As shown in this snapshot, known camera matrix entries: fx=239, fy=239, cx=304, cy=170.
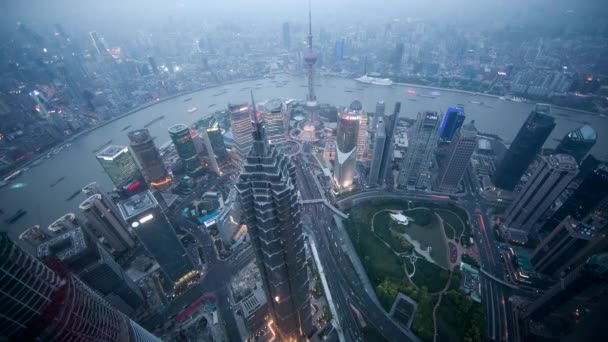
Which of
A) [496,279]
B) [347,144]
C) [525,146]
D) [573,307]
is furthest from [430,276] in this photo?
[525,146]

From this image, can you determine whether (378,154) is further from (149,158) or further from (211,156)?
(149,158)

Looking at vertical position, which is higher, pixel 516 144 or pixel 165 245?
pixel 516 144

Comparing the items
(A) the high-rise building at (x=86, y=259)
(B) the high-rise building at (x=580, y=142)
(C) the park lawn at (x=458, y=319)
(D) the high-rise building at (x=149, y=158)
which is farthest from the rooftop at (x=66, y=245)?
(B) the high-rise building at (x=580, y=142)

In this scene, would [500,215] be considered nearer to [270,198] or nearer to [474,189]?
[474,189]

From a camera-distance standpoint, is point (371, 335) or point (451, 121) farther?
point (451, 121)

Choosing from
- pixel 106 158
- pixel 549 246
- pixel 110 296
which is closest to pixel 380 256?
pixel 549 246

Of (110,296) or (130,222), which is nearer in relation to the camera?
(130,222)

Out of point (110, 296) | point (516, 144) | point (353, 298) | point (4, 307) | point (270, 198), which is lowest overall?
point (353, 298)
